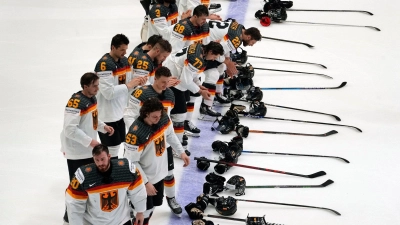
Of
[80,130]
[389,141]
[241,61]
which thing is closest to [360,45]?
[241,61]

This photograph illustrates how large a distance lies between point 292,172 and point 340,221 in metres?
0.82

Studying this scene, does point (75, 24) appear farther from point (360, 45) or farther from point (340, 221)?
point (340, 221)

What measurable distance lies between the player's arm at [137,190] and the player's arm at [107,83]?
1417 millimetres

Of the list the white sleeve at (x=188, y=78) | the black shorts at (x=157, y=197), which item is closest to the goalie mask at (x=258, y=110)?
the white sleeve at (x=188, y=78)

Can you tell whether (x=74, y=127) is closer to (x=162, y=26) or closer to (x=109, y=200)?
(x=109, y=200)

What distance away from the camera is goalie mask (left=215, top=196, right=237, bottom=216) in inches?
218

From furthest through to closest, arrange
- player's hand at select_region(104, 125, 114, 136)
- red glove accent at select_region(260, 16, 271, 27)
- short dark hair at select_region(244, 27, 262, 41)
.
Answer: red glove accent at select_region(260, 16, 271, 27), short dark hair at select_region(244, 27, 262, 41), player's hand at select_region(104, 125, 114, 136)

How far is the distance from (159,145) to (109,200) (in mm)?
743

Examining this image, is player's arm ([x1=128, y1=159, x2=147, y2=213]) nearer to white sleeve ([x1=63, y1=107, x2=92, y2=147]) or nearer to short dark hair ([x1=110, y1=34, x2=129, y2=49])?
white sleeve ([x1=63, y1=107, x2=92, y2=147])

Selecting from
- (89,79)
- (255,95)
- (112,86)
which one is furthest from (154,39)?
(255,95)

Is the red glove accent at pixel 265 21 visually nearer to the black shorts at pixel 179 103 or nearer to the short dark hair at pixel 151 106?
the black shorts at pixel 179 103

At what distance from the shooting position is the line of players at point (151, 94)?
4840 millimetres

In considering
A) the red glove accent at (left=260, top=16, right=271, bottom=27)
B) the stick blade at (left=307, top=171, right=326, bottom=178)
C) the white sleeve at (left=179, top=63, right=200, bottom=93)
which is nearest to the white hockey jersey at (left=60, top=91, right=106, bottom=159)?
the white sleeve at (left=179, top=63, right=200, bottom=93)

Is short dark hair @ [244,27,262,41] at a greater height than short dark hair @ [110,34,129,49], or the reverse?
short dark hair @ [110,34,129,49]
